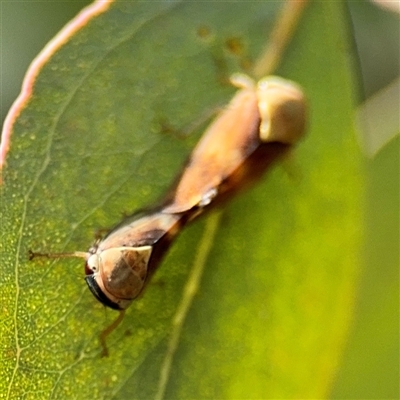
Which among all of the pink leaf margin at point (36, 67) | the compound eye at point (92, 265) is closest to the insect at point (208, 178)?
the compound eye at point (92, 265)

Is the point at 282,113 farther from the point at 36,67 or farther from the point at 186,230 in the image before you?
the point at 36,67

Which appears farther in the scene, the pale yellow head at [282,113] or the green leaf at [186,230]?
the pale yellow head at [282,113]

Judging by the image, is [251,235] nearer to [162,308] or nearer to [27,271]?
[162,308]

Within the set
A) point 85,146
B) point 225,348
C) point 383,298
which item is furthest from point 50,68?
point 383,298

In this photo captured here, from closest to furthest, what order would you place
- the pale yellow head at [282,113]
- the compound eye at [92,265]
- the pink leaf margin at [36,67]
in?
1. the pink leaf margin at [36,67]
2. the compound eye at [92,265]
3. the pale yellow head at [282,113]

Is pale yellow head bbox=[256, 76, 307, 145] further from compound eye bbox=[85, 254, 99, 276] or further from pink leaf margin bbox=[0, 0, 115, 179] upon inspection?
compound eye bbox=[85, 254, 99, 276]

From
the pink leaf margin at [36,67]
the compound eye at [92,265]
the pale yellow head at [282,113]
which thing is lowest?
the pale yellow head at [282,113]

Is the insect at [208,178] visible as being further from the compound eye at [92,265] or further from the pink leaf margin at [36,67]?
the pink leaf margin at [36,67]

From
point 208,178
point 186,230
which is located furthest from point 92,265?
point 208,178
